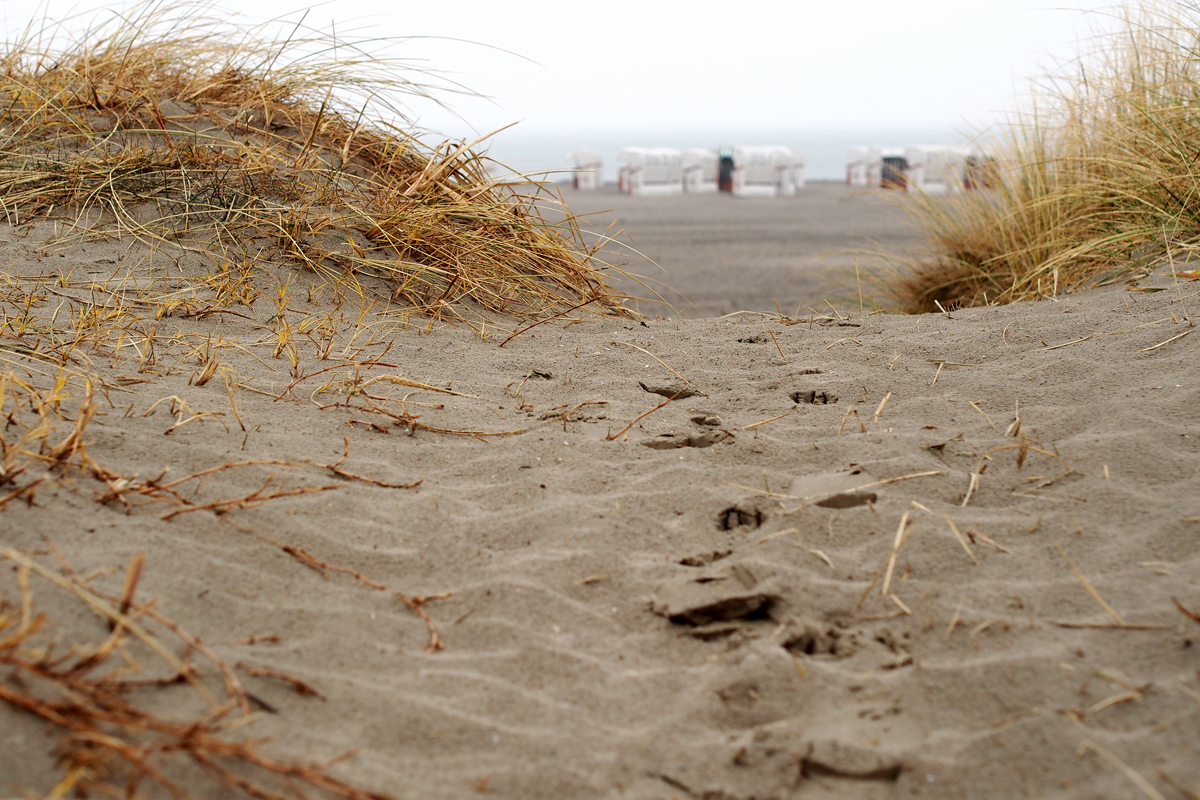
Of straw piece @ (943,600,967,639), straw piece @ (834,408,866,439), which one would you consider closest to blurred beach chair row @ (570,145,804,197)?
straw piece @ (834,408,866,439)

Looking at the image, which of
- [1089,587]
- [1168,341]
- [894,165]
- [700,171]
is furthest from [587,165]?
[1089,587]

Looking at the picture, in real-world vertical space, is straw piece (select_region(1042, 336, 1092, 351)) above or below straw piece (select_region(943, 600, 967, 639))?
above

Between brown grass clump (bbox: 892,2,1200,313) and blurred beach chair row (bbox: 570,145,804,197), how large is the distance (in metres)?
12.2

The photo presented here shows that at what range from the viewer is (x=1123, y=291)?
110 inches

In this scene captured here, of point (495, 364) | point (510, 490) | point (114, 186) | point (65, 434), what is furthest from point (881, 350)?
point (114, 186)

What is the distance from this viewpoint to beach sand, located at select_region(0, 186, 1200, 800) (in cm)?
109

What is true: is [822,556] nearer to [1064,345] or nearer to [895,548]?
[895,548]

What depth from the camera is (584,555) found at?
1.49 meters

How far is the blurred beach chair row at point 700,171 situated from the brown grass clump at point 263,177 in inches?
505

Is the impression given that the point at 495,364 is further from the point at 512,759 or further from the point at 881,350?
the point at 512,759

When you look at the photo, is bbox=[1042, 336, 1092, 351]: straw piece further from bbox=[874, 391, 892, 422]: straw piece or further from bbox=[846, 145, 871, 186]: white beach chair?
bbox=[846, 145, 871, 186]: white beach chair

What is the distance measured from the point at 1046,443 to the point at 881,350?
2.44 feet

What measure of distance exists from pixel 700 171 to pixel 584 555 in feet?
55.9

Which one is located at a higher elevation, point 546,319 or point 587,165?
point 587,165
